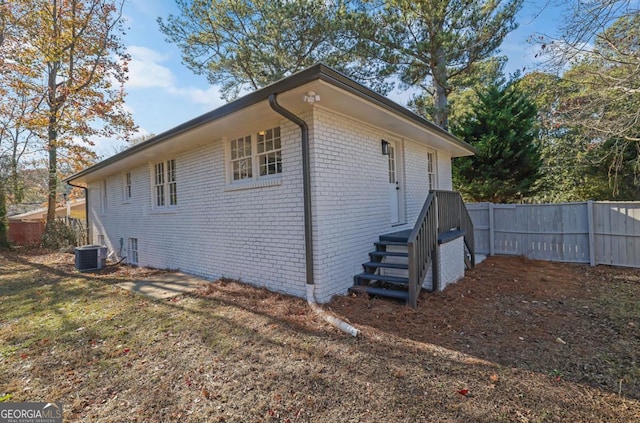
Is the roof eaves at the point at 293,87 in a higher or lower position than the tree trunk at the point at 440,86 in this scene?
lower

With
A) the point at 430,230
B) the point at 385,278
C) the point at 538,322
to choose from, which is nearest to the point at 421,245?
the point at 430,230

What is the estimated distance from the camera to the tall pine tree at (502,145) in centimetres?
1062

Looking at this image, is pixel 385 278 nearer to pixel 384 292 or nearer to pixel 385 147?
pixel 384 292

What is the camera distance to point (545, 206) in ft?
27.0

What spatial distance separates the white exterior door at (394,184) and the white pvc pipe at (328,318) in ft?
9.80

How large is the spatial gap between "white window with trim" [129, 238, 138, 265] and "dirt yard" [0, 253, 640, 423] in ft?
13.3

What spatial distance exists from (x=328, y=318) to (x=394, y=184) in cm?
397

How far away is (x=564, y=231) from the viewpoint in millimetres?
7836

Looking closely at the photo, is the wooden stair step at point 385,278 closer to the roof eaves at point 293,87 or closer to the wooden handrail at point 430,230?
the wooden handrail at point 430,230

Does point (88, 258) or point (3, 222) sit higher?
point (3, 222)

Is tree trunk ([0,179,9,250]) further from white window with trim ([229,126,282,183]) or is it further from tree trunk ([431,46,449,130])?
tree trunk ([431,46,449,130])

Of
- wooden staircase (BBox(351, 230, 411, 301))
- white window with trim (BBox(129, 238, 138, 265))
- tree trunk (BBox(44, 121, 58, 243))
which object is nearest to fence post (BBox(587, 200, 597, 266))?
wooden staircase (BBox(351, 230, 411, 301))

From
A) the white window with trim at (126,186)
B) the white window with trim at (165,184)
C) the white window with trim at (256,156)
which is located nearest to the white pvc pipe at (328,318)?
the white window with trim at (256,156)

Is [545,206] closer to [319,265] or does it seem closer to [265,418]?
[319,265]
